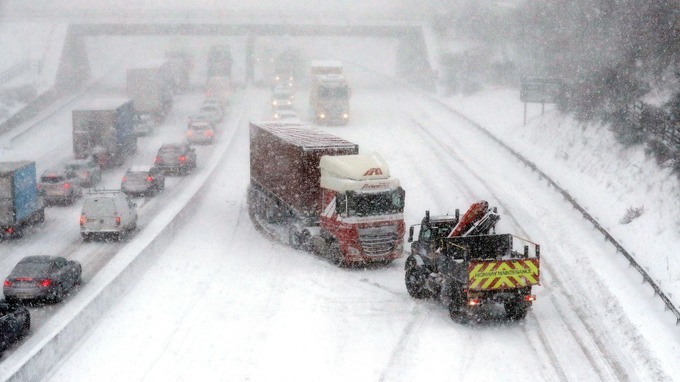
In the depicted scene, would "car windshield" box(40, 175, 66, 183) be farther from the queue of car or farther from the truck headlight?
the truck headlight

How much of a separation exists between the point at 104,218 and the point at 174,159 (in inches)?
542

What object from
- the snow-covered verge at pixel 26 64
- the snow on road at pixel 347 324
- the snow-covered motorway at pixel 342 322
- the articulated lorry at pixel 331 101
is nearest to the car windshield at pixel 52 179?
the snow-covered motorway at pixel 342 322

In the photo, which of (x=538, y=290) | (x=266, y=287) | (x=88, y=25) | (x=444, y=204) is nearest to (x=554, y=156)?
(x=444, y=204)

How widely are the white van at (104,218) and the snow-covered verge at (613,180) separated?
1790 cm

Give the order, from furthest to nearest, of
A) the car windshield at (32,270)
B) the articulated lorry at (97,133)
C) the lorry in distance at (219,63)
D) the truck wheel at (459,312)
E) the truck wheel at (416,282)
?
the lorry in distance at (219,63) < the articulated lorry at (97,133) < the car windshield at (32,270) < the truck wheel at (416,282) < the truck wheel at (459,312)

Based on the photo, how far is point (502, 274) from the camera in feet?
63.9

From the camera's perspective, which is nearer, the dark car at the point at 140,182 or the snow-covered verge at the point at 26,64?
the dark car at the point at 140,182

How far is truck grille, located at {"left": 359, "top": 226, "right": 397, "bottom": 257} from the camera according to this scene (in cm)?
2541

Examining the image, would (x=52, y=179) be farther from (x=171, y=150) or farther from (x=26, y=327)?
(x=26, y=327)

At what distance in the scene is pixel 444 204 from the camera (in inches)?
1388

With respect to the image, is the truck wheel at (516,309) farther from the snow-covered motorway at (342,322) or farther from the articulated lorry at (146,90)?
the articulated lorry at (146,90)

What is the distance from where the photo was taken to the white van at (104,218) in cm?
3048

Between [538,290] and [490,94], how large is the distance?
44.0 m

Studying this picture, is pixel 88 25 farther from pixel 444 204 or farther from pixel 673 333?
pixel 673 333
